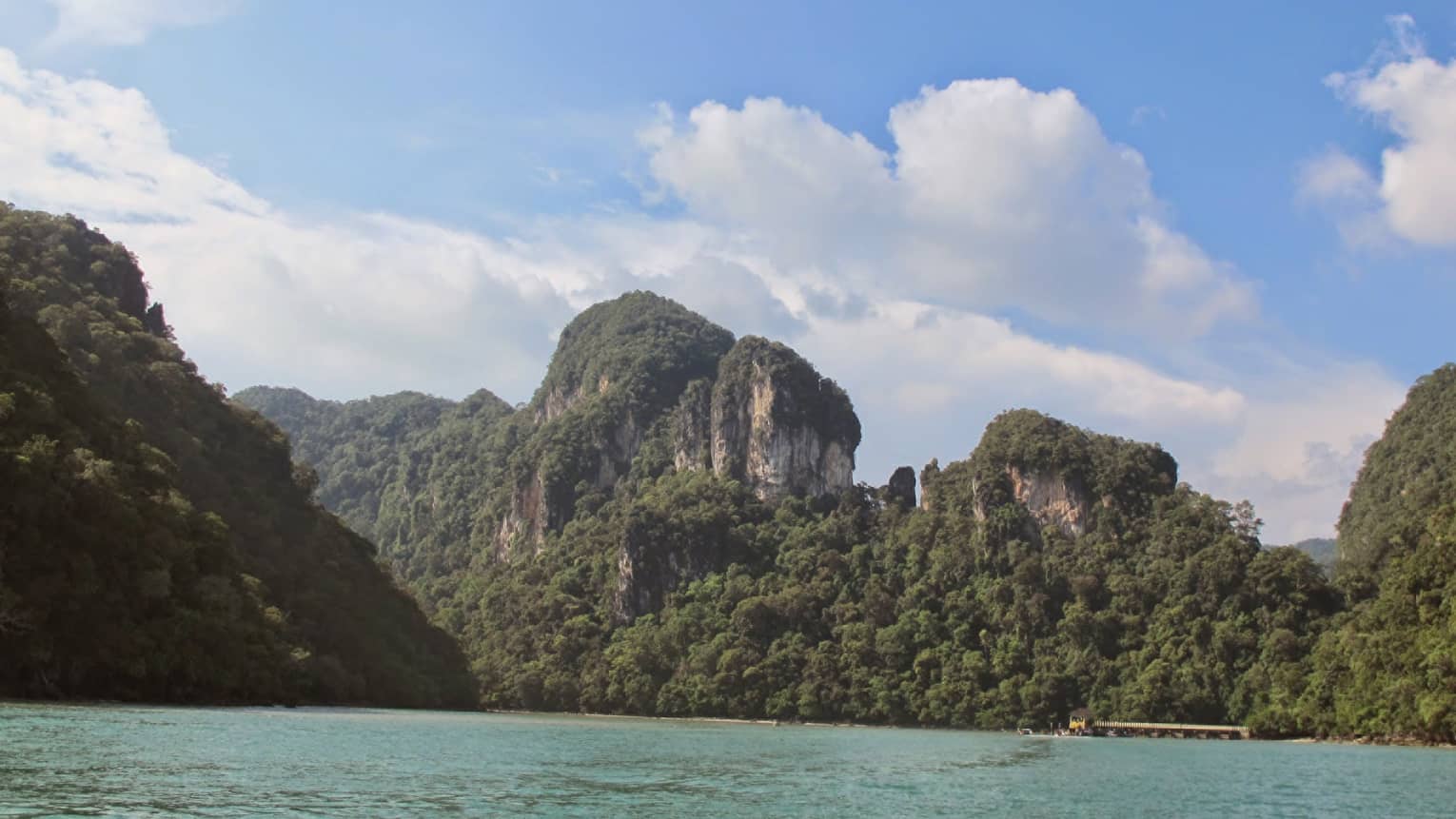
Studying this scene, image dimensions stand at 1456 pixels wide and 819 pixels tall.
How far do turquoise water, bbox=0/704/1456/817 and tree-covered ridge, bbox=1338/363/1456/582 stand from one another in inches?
2225

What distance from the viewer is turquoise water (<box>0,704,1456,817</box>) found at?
24.4 meters

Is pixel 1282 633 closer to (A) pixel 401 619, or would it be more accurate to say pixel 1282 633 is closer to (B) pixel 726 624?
(B) pixel 726 624

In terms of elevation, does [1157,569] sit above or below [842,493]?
below

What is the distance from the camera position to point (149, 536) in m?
50.8

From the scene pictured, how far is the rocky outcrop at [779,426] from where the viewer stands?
529 feet

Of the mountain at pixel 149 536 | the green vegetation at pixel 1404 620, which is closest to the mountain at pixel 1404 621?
the green vegetation at pixel 1404 620

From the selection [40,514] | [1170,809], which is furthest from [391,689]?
[1170,809]

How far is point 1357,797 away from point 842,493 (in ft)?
413

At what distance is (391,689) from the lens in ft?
271

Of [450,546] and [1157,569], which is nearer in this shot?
[1157,569]

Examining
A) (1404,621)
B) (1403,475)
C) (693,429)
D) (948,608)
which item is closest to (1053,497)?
(948,608)

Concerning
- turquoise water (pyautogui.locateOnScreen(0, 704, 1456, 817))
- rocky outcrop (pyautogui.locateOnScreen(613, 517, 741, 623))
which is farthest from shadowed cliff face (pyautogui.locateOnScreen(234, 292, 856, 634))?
turquoise water (pyautogui.locateOnScreen(0, 704, 1456, 817))

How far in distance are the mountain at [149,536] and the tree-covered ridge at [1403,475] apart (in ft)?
262

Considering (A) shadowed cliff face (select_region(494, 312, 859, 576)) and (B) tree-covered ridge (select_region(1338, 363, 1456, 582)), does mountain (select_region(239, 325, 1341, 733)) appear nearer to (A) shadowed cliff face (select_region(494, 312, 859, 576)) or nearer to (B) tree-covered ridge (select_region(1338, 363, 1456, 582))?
(A) shadowed cliff face (select_region(494, 312, 859, 576))
